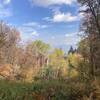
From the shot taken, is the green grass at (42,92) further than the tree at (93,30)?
No

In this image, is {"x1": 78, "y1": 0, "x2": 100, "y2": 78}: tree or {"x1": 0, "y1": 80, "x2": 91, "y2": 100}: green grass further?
{"x1": 78, "y1": 0, "x2": 100, "y2": 78}: tree

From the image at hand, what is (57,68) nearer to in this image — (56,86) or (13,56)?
(13,56)

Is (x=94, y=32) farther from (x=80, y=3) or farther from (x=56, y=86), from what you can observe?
(x=56, y=86)

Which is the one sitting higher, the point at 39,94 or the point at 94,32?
the point at 94,32

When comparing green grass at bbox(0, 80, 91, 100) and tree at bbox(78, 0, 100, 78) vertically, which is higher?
tree at bbox(78, 0, 100, 78)

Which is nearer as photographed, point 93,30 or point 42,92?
point 42,92

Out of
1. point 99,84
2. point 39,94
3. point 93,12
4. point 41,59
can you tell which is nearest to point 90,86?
point 99,84

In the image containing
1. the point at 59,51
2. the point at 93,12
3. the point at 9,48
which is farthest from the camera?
the point at 59,51

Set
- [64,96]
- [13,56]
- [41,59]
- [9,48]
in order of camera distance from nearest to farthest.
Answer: [64,96] → [9,48] → [13,56] → [41,59]

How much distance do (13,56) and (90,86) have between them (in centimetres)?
4620

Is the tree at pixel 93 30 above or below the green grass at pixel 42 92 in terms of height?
above

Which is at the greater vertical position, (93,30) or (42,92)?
(93,30)

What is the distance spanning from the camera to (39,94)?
15586 millimetres

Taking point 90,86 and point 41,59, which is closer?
point 90,86
